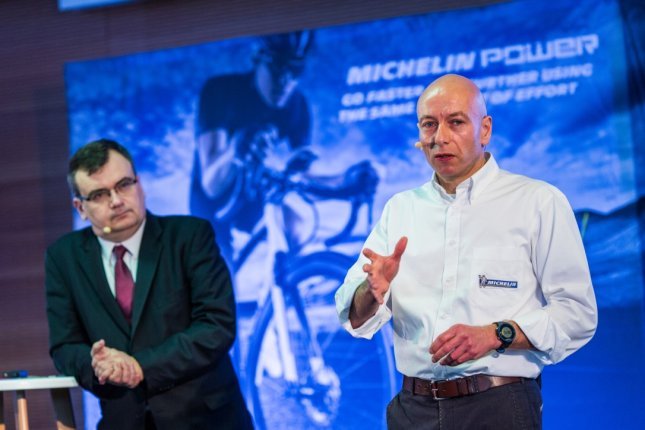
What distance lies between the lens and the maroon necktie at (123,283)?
297 cm

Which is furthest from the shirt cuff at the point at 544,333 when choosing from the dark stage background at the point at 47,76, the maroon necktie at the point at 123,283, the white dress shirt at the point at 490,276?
the dark stage background at the point at 47,76

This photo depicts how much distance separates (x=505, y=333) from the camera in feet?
6.97

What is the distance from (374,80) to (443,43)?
371 millimetres

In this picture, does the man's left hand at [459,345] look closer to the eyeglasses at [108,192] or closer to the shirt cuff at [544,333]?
the shirt cuff at [544,333]

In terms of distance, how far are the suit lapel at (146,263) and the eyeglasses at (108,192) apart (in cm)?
15

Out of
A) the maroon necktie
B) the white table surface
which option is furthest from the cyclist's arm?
the white table surface

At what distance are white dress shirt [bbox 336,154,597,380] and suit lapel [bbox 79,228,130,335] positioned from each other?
36.0 inches

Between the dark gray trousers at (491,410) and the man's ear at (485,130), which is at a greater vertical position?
the man's ear at (485,130)

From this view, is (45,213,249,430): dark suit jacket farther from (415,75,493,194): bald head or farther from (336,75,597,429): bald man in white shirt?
(415,75,493,194): bald head

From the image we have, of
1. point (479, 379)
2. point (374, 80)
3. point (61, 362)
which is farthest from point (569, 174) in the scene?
point (61, 362)

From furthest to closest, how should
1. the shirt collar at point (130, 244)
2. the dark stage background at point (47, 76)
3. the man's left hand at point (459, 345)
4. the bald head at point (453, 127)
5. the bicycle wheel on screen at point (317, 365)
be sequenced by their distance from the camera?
the dark stage background at point (47, 76) → the bicycle wheel on screen at point (317, 365) → the shirt collar at point (130, 244) → the bald head at point (453, 127) → the man's left hand at point (459, 345)

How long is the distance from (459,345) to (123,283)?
138 centimetres

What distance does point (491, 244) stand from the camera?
2.30 m

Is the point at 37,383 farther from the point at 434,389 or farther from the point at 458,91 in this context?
the point at 458,91
